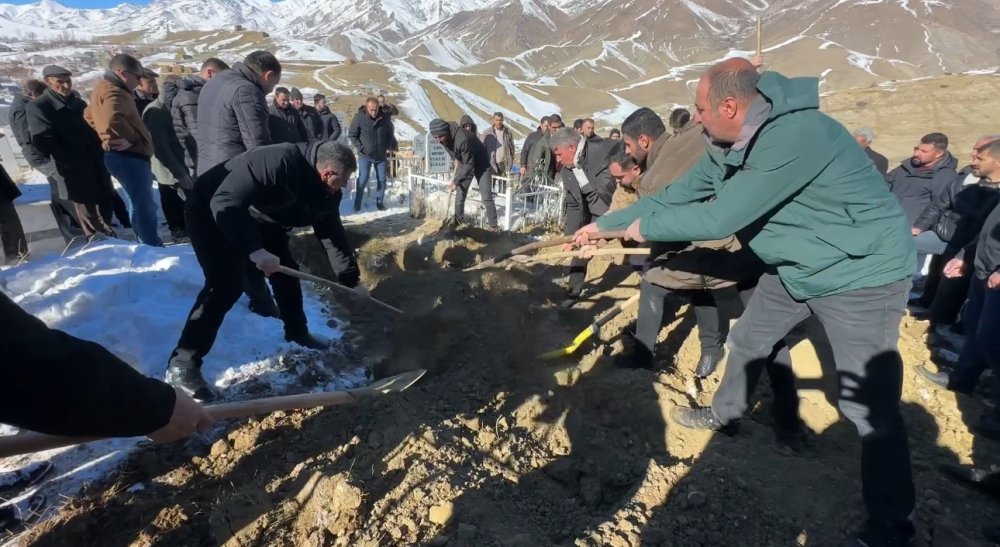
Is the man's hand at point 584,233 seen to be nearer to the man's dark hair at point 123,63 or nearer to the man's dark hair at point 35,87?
the man's dark hair at point 123,63

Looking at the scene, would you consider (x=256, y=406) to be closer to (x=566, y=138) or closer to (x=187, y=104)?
(x=566, y=138)

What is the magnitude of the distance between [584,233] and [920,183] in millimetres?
4019

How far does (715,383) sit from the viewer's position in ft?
11.6

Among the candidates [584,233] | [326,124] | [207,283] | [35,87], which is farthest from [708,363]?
[326,124]

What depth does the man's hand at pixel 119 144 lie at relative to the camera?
4.61 m

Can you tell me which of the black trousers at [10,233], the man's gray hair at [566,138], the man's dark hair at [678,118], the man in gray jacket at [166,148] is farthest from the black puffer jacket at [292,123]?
the man's dark hair at [678,118]

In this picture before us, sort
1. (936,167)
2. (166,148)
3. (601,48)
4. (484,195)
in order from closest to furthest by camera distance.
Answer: (936,167)
(166,148)
(484,195)
(601,48)

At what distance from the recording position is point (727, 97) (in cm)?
204

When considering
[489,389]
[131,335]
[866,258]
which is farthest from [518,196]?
[866,258]

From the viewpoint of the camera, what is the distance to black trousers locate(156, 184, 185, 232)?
5531 mm

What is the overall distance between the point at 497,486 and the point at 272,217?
2196 mm

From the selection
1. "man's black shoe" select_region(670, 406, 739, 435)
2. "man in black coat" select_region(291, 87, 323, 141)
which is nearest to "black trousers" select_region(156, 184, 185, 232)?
"man in black coat" select_region(291, 87, 323, 141)

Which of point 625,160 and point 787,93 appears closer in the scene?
point 787,93

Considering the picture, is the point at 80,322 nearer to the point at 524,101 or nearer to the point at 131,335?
the point at 131,335
